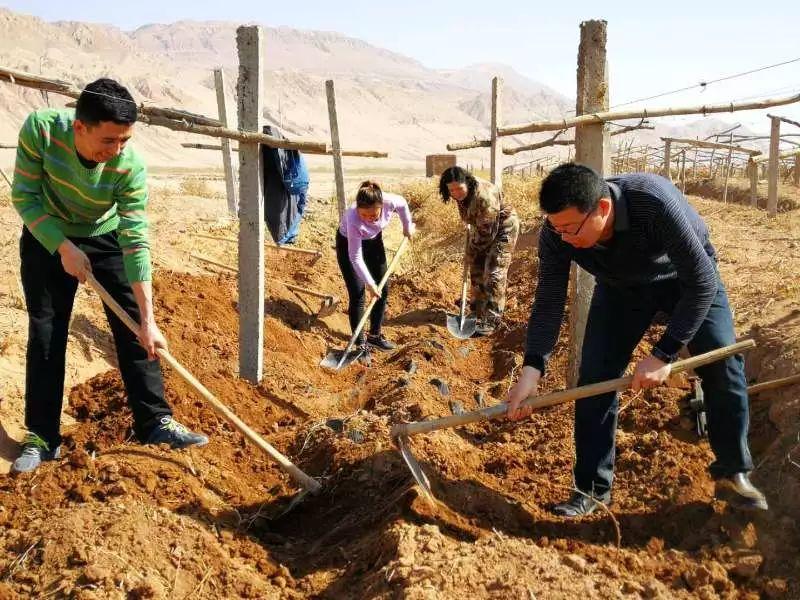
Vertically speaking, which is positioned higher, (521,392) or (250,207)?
(250,207)

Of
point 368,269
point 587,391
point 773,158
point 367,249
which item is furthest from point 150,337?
point 773,158

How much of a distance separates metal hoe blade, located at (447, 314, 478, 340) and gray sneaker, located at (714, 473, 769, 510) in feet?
13.6

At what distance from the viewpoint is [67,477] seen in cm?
342

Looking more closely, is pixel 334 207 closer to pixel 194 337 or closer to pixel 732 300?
pixel 194 337

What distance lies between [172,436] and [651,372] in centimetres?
234

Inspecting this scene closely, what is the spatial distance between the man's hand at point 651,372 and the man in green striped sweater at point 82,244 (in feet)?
6.97

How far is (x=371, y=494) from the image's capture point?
383cm

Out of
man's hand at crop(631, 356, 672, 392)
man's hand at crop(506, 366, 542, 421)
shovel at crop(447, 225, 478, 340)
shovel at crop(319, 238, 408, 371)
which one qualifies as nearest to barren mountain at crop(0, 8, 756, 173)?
shovel at crop(447, 225, 478, 340)

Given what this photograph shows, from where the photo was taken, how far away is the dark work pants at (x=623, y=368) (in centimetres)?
319

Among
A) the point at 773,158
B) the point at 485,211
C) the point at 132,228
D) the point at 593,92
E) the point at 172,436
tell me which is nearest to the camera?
the point at 132,228

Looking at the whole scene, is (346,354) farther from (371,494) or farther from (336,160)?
(336,160)

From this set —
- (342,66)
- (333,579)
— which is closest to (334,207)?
(333,579)

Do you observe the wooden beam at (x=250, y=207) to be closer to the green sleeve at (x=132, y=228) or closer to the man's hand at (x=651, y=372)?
the green sleeve at (x=132, y=228)

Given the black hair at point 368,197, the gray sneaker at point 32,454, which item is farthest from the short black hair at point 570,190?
the black hair at point 368,197
